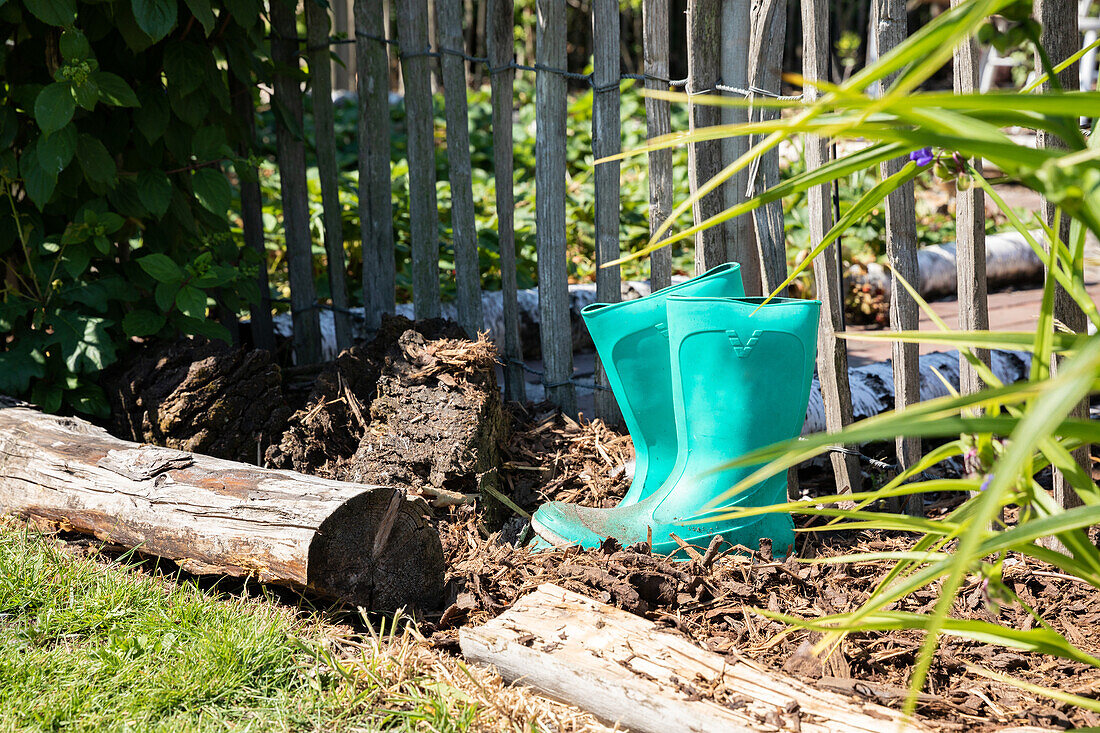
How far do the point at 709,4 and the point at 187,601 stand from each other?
185cm

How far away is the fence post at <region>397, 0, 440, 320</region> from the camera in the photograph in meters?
2.83

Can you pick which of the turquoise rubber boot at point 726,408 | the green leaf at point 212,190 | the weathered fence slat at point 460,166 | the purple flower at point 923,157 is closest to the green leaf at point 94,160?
the green leaf at point 212,190

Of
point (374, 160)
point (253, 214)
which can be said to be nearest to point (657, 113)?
point (374, 160)

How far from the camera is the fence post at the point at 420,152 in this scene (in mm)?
2828

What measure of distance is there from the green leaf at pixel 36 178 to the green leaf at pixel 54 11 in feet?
1.20

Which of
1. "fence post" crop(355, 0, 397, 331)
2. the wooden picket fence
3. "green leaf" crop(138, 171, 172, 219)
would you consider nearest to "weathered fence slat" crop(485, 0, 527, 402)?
the wooden picket fence

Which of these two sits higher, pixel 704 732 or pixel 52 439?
pixel 52 439

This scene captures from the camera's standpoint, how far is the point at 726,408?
199cm

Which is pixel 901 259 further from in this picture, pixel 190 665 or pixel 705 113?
pixel 190 665

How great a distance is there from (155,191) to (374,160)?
A: 727 mm

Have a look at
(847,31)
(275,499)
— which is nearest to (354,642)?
(275,499)

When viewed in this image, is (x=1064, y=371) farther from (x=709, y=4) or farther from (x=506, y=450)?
(x=506, y=450)

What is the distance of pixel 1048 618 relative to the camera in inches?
67.9

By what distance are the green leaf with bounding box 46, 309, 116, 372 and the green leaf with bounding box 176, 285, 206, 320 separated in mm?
231
